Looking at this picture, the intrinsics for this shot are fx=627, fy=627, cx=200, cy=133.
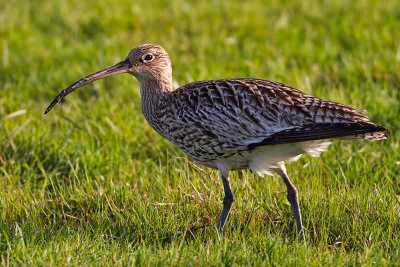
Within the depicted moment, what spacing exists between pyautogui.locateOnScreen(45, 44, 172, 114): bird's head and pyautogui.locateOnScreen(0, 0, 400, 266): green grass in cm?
81

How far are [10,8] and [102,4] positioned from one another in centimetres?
167

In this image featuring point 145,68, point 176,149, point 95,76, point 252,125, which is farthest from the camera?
point 176,149

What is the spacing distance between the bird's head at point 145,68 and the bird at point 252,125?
1.34 ft

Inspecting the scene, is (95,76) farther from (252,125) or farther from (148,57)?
(252,125)

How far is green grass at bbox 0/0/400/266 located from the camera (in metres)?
5.03

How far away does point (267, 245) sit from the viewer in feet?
15.6

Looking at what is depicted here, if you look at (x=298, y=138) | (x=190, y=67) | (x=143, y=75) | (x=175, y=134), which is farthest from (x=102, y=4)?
(x=298, y=138)

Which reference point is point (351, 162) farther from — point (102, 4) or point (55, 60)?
point (102, 4)

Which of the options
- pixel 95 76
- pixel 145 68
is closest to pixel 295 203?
pixel 145 68

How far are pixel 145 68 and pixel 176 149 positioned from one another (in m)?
1.34

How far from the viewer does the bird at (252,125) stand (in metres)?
5.23

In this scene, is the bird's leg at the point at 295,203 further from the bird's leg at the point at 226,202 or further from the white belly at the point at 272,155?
the bird's leg at the point at 226,202

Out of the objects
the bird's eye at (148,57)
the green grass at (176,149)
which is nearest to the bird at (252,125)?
the green grass at (176,149)

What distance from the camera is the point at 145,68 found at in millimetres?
6133
